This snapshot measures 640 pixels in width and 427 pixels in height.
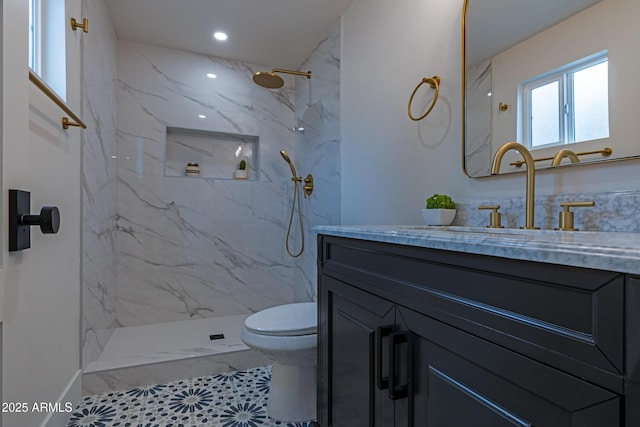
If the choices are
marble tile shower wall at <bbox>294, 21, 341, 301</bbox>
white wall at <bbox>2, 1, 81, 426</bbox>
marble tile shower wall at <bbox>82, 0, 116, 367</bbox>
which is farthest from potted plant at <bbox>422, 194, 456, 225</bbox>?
marble tile shower wall at <bbox>82, 0, 116, 367</bbox>

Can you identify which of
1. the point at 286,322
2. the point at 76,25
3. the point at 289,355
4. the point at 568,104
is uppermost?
the point at 76,25

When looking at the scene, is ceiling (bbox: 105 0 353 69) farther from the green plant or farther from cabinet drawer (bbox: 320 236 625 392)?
cabinet drawer (bbox: 320 236 625 392)

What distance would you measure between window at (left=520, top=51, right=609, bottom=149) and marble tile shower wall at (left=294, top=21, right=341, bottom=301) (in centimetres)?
129

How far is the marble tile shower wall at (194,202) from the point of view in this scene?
268 centimetres

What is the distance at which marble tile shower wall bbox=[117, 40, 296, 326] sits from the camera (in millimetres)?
2678

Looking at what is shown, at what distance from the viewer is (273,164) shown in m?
3.12

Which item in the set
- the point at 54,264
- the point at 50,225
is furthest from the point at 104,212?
the point at 50,225

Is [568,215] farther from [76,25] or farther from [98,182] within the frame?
[98,182]

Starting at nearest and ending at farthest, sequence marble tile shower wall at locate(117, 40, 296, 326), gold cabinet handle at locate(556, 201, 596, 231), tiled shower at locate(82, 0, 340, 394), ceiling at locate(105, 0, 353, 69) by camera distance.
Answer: gold cabinet handle at locate(556, 201, 596, 231) → ceiling at locate(105, 0, 353, 69) → tiled shower at locate(82, 0, 340, 394) → marble tile shower wall at locate(117, 40, 296, 326)

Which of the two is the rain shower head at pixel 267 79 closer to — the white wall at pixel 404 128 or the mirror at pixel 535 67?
the white wall at pixel 404 128

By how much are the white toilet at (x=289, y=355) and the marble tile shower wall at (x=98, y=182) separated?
1008 mm

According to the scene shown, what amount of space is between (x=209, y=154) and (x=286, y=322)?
2.00 metres

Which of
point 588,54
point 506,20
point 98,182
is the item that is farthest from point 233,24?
point 588,54

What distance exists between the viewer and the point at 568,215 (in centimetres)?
92
